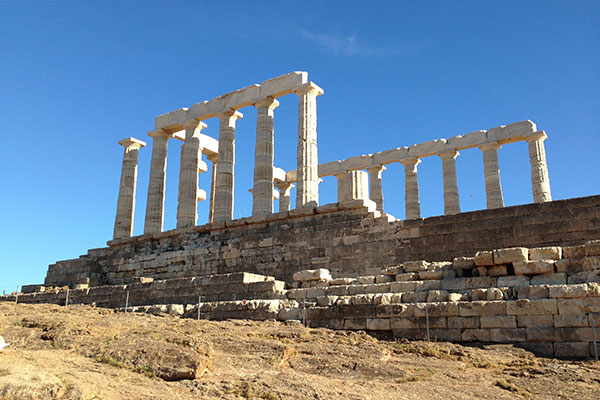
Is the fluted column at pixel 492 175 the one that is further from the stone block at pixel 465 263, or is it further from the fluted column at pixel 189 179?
the stone block at pixel 465 263

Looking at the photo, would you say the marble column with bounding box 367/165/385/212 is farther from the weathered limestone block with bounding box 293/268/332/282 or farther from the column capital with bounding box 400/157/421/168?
the weathered limestone block with bounding box 293/268/332/282

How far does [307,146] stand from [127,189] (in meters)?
12.8

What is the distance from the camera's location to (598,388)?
29.7 ft

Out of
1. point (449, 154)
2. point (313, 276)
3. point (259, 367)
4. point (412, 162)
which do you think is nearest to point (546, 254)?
point (313, 276)

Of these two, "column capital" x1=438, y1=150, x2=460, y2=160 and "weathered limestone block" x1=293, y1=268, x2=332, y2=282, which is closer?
"weathered limestone block" x1=293, y1=268, x2=332, y2=282

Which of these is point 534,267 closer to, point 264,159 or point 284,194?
point 264,159

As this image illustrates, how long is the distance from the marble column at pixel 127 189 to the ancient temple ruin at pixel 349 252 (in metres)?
0.08

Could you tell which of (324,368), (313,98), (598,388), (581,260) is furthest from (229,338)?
(313,98)

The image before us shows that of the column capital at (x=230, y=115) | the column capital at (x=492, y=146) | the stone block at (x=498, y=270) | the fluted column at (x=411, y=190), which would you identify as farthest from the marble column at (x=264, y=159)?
the stone block at (x=498, y=270)

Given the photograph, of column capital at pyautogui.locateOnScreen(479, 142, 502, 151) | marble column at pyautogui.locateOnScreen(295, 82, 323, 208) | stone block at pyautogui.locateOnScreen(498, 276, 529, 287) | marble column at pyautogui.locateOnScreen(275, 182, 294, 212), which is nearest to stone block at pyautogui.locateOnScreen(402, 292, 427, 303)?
stone block at pyautogui.locateOnScreen(498, 276, 529, 287)

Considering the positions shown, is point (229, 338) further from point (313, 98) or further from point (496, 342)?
point (313, 98)

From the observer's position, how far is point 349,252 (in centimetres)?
2036

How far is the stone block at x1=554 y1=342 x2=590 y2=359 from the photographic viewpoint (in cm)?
1105

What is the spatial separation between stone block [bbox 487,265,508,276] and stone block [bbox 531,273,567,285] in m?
0.73
